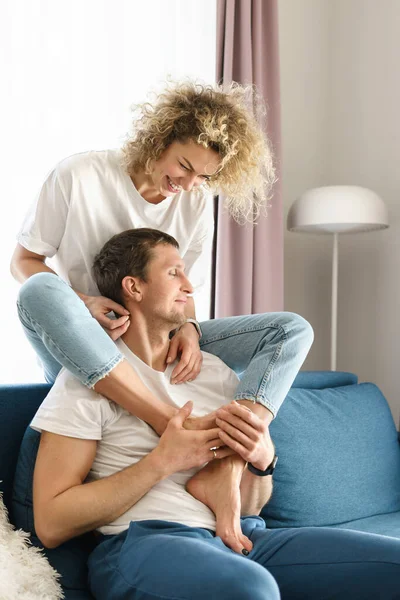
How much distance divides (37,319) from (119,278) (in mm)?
287

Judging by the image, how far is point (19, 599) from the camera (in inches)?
→ 55.9

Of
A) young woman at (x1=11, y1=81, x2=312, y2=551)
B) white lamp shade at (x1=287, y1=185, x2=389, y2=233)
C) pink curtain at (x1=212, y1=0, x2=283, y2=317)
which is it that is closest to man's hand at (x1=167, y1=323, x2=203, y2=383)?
young woman at (x1=11, y1=81, x2=312, y2=551)

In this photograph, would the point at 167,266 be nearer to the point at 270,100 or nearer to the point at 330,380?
the point at 330,380

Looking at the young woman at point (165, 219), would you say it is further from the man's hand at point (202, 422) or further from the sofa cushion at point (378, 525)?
the sofa cushion at point (378, 525)

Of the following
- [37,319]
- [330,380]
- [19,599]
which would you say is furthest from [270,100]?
[19,599]

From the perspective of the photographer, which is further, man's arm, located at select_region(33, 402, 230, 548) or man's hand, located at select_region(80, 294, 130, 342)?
man's hand, located at select_region(80, 294, 130, 342)

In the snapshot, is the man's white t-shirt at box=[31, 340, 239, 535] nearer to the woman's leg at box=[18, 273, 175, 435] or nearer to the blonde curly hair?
the woman's leg at box=[18, 273, 175, 435]

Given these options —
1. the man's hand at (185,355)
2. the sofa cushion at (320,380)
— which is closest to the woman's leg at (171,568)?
the man's hand at (185,355)

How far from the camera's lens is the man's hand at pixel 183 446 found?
5.36 feet

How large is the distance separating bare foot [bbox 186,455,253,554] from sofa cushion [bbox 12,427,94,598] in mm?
279

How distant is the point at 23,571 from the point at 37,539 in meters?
0.16

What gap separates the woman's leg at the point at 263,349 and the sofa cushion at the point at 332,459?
1.29ft

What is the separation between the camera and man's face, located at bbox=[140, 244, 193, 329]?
6.09ft

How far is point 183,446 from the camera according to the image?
1.64m
